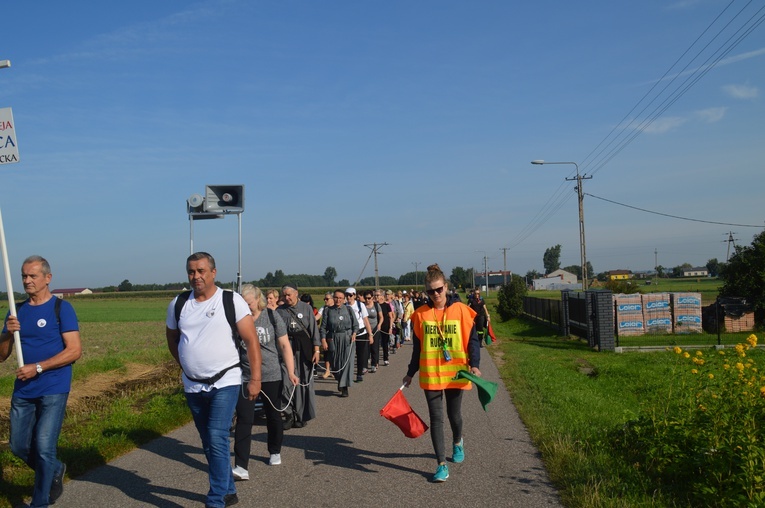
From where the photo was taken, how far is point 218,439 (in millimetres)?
5066

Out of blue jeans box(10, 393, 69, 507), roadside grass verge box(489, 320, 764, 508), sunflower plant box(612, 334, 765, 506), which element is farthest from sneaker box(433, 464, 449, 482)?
blue jeans box(10, 393, 69, 507)

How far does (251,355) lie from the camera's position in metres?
5.18

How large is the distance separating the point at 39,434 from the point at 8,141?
8.93ft

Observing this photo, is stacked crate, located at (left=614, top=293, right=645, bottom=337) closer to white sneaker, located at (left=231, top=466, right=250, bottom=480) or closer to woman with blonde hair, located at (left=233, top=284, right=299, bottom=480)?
woman with blonde hair, located at (left=233, top=284, right=299, bottom=480)

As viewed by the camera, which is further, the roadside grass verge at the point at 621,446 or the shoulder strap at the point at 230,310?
the shoulder strap at the point at 230,310

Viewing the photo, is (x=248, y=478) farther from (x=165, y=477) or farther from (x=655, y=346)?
(x=655, y=346)

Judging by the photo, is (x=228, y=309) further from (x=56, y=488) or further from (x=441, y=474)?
(x=441, y=474)

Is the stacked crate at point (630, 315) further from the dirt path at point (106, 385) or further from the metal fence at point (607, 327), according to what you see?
the dirt path at point (106, 385)

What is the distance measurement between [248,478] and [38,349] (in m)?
2.10

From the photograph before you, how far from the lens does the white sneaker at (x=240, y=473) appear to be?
599 centimetres

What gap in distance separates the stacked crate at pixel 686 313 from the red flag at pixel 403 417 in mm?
20284

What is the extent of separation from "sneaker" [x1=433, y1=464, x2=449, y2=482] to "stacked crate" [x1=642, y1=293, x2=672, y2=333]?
2010 centimetres

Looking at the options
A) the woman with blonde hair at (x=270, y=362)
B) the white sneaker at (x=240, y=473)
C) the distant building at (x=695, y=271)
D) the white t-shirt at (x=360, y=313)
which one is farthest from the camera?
the distant building at (x=695, y=271)

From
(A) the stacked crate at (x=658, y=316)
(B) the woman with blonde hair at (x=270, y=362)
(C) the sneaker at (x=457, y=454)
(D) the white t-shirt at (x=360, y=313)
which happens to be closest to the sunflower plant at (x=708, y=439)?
(C) the sneaker at (x=457, y=454)
